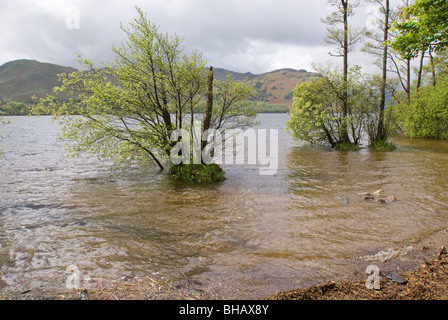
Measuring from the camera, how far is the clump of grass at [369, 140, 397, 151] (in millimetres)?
29281

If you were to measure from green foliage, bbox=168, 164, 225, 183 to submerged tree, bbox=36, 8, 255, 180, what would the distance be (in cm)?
160

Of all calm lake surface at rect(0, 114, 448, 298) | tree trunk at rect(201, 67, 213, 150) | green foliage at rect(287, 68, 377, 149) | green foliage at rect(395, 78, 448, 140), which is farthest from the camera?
green foliage at rect(395, 78, 448, 140)

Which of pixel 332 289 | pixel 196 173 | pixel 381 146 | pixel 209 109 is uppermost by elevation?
pixel 209 109

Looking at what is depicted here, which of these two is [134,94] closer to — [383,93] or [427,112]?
[383,93]

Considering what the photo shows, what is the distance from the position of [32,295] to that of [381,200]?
13187mm

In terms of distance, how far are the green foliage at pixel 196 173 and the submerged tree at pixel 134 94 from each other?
63.0 inches

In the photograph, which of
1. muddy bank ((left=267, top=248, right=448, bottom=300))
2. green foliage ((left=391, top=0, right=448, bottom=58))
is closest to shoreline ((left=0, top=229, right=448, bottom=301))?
muddy bank ((left=267, top=248, right=448, bottom=300))

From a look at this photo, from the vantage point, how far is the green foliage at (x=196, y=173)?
1739 cm

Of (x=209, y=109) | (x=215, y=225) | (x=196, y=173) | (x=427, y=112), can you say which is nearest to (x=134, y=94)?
(x=209, y=109)

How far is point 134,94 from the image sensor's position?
52.0 feet

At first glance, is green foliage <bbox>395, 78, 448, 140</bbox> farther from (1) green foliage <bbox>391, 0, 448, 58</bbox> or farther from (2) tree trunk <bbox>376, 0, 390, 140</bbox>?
(1) green foliage <bbox>391, 0, 448, 58</bbox>

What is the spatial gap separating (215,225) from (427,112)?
38.7 metres

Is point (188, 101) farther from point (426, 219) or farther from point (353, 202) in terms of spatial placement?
point (426, 219)

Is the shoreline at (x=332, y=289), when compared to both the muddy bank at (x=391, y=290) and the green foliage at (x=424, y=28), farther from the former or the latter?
the green foliage at (x=424, y=28)
